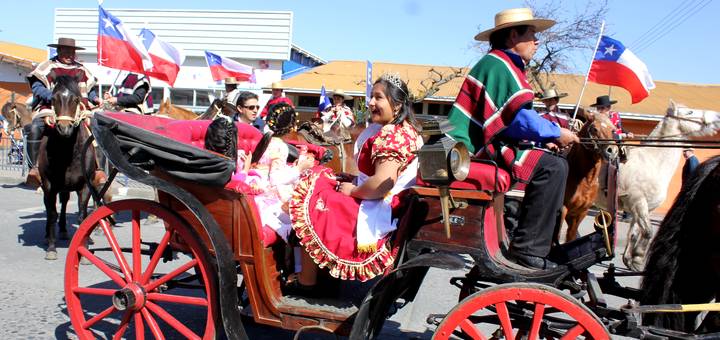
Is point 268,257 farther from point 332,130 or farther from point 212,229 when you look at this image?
point 332,130

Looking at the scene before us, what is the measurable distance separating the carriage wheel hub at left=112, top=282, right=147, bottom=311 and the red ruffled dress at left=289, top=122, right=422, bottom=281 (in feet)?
3.59

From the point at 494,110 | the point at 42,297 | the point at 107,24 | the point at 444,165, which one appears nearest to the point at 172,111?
the point at 107,24

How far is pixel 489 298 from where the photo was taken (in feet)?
8.97

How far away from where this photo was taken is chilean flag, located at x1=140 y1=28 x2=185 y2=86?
9805 millimetres

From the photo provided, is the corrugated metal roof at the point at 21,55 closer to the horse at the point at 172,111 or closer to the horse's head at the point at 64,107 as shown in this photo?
the horse at the point at 172,111

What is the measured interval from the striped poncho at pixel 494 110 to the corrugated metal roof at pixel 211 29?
21193 mm

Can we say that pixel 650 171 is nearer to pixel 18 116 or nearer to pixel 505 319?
pixel 505 319

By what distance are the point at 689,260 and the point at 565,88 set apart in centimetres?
1726

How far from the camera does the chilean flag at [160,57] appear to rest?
32.2ft

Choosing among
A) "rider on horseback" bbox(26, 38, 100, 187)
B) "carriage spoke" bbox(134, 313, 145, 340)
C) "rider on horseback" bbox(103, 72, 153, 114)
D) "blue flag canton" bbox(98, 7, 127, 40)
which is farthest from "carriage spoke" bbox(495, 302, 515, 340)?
"blue flag canton" bbox(98, 7, 127, 40)

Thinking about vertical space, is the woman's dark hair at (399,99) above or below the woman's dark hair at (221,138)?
above

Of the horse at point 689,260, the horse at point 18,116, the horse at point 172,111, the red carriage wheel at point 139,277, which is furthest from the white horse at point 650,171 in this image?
the horse at point 18,116

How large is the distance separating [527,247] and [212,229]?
1797mm

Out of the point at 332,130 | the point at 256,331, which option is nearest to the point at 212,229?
the point at 256,331
